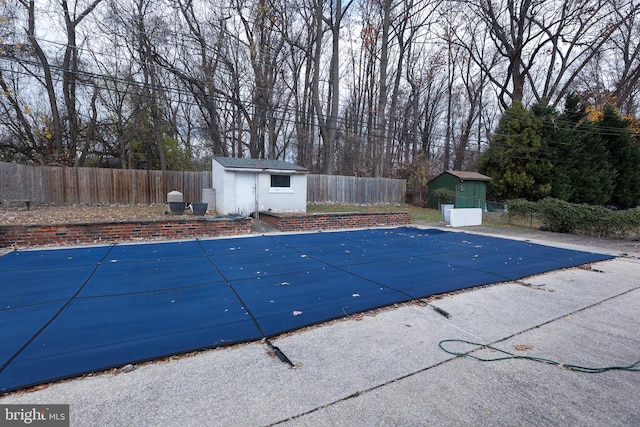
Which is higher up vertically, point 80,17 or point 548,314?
point 80,17

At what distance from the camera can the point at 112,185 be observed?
12.9 metres

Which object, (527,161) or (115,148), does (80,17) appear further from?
(527,161)

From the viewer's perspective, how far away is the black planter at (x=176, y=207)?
9792 millimetres

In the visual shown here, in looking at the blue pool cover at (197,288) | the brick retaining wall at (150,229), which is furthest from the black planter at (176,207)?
the blue pool cover at (197,288)

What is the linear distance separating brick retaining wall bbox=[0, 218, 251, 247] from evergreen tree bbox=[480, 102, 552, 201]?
14.9 m

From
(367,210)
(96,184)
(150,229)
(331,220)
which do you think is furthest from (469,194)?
(96,184)

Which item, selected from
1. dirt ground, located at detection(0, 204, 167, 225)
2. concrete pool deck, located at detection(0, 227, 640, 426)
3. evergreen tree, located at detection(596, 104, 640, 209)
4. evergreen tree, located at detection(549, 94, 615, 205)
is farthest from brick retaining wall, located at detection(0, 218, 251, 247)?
evergreen tree, located at detection(596, 104, 640, 209)

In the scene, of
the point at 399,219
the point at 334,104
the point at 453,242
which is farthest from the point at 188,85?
the point at 453,242

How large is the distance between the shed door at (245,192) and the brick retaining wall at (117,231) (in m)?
3.06

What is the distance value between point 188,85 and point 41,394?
17.7 meters

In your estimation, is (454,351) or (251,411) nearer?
(251,411)

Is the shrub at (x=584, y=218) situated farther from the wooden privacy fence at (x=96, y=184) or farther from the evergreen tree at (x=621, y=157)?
the wooden privacy fence at (x=96, y=184)

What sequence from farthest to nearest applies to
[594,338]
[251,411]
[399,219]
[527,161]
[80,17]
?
1. [527,161]
2. [80,17]
3. [399,219]
4. [594,338]
5. [251,411]

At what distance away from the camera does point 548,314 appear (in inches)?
126
